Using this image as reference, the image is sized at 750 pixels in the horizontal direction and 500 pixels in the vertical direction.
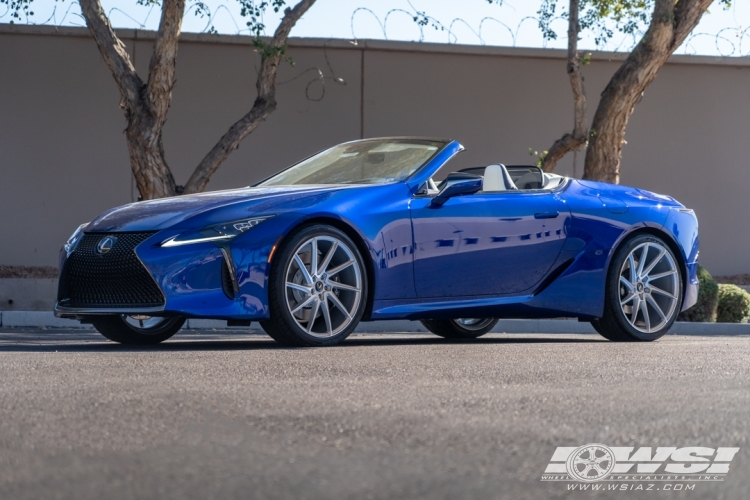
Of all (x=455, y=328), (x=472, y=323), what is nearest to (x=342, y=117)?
(x=472, y=323)

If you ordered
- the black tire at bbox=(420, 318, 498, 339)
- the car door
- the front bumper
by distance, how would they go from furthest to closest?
the black tire at bbox=(420, 318, 498, 339) → the car door → the front bumper

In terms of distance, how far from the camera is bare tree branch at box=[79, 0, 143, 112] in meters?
13.6

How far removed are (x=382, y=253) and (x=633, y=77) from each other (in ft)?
27.6

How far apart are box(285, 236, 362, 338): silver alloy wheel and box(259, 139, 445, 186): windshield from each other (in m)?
0.80

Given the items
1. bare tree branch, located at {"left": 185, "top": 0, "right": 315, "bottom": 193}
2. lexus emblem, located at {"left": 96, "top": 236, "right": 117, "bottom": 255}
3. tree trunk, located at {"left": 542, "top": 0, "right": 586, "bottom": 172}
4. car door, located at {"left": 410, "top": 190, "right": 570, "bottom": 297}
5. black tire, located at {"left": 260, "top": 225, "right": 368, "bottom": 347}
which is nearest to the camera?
black tire, located at {"left": 260, "top": 225, "right": 368, "bottom": 347}

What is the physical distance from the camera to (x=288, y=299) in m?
6.73

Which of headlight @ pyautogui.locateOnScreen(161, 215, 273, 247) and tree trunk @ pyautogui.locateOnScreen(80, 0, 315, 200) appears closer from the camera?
headlight @ pyautogui.locateOnScreen(161, 215, 273, 247)

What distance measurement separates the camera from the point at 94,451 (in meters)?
3.27

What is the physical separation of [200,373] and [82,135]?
40.3ft

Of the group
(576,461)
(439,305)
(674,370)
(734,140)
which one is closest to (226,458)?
(576,461)

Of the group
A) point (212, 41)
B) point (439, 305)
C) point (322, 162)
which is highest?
point (212, 41)

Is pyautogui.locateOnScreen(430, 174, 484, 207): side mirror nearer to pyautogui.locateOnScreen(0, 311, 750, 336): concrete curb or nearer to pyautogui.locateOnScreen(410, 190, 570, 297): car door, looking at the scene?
pyautogui.locateOnScreen(410, 190, 570, 297): car door

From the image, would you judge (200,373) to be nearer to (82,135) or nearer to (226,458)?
(226,458)

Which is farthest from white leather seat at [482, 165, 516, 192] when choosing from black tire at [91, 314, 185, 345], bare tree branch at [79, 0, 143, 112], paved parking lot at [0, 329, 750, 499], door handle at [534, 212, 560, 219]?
bare tree branch at [79, 0, 143, 112]
